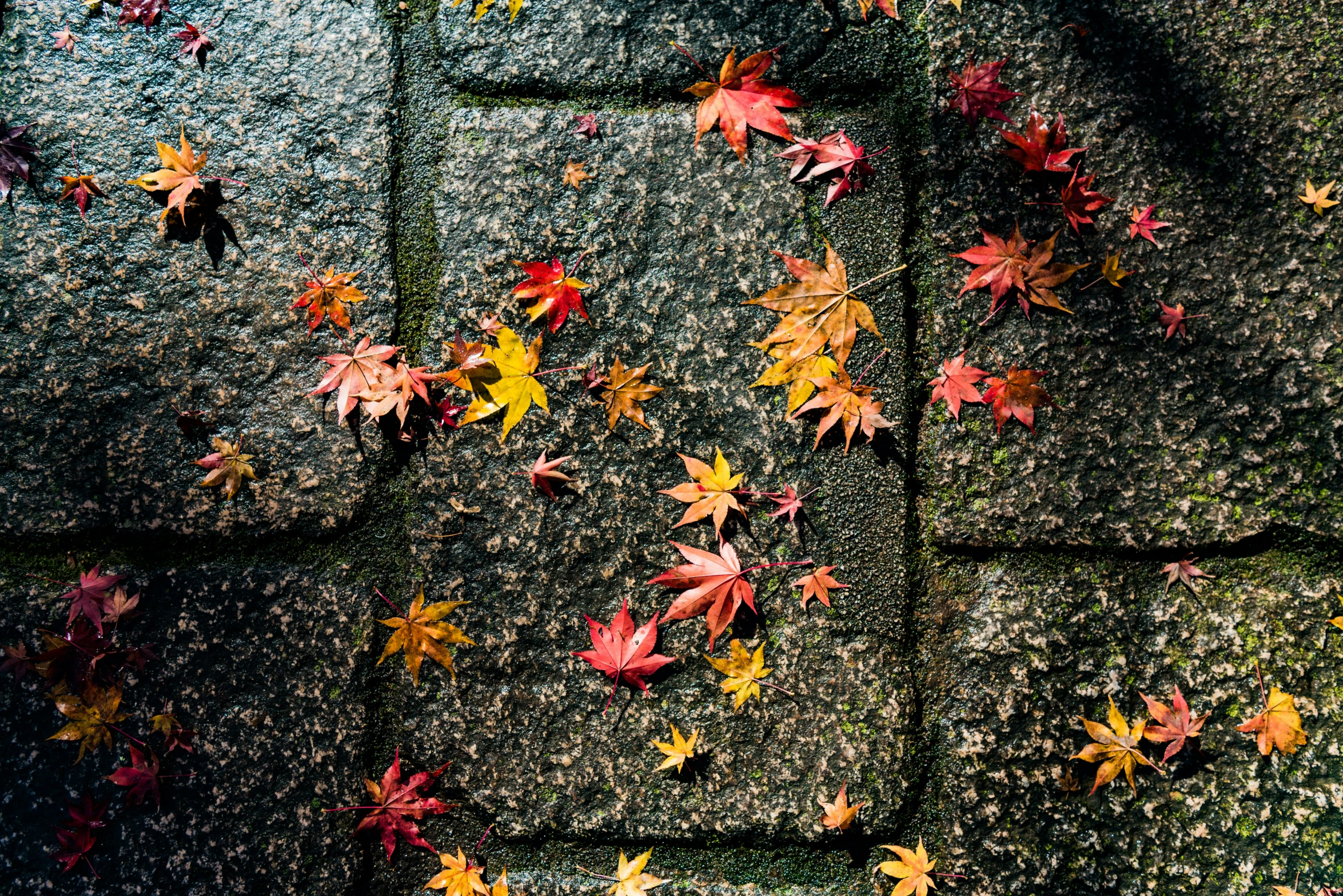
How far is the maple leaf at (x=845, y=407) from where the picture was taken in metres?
1.40

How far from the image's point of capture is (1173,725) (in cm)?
130

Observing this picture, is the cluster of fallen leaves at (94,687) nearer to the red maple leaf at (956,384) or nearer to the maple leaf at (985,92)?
the red maple leaf at (956,384)

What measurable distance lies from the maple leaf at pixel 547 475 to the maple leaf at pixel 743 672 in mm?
449

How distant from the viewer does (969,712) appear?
1.33m

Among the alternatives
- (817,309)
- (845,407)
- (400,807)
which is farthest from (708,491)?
(400,807)

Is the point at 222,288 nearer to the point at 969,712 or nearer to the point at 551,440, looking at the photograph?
the point at 551,440

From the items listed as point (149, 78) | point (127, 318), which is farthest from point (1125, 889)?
point (149, 78)

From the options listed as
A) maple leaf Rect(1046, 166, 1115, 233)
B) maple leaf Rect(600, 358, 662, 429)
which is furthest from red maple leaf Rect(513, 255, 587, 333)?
maple leaf Rect(1046, 166, 1115, 233)

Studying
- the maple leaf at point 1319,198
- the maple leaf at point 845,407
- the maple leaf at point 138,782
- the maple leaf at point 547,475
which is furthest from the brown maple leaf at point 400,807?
the maple leaf at point 1319,198

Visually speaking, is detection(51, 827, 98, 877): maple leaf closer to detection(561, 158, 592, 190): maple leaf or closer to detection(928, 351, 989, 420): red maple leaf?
detection(561, 158, 592, 190): maple leaf

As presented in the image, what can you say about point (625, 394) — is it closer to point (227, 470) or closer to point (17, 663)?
Result: point (227, 470)

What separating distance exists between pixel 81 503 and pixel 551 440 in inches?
37.5

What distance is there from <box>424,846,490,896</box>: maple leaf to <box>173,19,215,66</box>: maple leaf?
1699 millimetres

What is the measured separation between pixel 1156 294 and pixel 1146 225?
0.44ft
